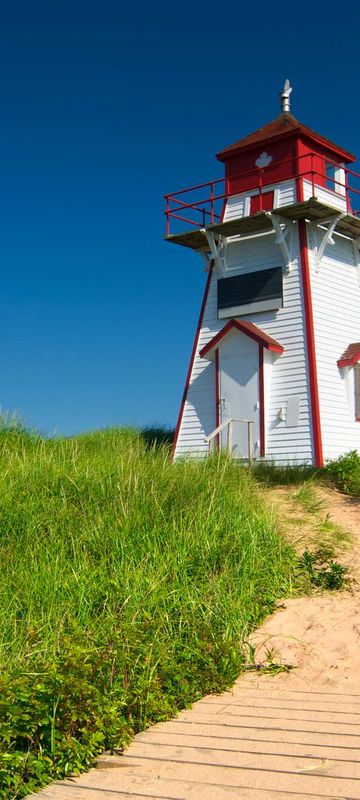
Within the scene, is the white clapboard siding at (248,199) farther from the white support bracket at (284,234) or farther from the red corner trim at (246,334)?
the red corner trim at (246,334)

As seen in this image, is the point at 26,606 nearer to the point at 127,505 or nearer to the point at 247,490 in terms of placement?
the point at 127,505

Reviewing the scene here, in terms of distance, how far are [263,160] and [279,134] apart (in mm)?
810

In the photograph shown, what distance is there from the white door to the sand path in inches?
445

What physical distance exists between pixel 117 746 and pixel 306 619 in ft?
12.1

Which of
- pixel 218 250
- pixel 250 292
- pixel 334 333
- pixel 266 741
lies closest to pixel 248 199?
pixel 218 250

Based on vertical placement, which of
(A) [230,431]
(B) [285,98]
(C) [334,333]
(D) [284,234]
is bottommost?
(A) [230,431]

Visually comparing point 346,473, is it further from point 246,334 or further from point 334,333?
point 246,334

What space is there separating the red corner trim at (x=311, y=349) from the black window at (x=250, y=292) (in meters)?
0.74

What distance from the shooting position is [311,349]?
19547 mm

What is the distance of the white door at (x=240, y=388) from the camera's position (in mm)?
20391

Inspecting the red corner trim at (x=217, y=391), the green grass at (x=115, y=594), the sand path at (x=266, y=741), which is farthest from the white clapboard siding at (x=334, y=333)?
the sand path at (x=266, y=741)

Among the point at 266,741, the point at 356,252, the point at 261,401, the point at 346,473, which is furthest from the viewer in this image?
the point at 356,252

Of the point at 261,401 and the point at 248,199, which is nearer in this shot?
the point at 261,401

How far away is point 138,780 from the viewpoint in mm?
5746
